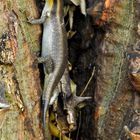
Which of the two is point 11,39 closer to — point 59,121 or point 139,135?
point 59,121

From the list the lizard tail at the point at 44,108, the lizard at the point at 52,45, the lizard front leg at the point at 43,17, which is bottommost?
the lizard tail at the point at 44,108

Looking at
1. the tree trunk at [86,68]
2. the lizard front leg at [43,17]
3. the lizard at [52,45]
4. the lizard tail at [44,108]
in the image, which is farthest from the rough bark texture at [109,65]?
the lizard tail at [44,108]

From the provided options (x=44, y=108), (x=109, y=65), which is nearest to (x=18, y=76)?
(x=44, y=108)

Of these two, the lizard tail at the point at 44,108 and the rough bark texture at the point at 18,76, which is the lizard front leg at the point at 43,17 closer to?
the rough bark texture at the point at 18,76

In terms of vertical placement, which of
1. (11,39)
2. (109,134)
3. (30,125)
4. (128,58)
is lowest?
(109,134)

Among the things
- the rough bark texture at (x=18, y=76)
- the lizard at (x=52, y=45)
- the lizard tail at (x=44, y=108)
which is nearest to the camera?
the rough bark texture at (x=18, y=76)

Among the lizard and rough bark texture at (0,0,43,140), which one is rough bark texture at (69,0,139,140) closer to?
the lizard

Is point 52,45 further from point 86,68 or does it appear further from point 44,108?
point 44,108

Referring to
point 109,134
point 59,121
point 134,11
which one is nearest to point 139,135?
point 109,134
